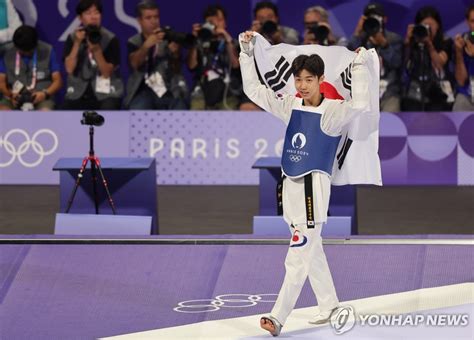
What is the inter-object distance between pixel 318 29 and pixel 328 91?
238 inches

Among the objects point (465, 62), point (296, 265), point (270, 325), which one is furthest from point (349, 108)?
point (465, 62)

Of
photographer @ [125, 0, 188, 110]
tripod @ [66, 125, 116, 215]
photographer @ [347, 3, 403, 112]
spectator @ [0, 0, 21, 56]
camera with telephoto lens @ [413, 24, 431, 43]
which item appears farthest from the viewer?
spectator @ [0, 0, 21, 56]

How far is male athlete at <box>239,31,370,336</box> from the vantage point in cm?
716

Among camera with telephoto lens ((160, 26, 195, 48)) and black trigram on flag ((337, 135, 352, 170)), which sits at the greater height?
camera with telephoto lens ((160, 26, 195, 48))

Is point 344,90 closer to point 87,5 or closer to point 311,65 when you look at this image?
point 311,65

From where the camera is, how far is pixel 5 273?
8500 mm

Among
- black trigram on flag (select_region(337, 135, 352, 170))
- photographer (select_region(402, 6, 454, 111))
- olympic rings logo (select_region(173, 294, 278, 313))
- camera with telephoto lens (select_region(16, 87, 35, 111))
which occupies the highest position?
photographer (select_region(402, 6, 454, 111))

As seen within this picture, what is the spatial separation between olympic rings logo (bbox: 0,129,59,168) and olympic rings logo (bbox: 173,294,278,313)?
6.15 metres

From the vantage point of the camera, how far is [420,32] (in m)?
13.7

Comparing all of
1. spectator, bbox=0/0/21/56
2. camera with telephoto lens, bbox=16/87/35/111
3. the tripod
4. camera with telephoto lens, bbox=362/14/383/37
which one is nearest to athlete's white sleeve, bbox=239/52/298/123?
the tripod

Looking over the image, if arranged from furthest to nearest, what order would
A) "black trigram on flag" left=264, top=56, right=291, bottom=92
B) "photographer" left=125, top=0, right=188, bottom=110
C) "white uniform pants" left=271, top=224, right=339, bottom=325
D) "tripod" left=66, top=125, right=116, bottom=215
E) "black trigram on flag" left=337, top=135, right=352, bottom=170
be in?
"photographer" left=125, top=0, right=188, bottom=110 < "tripod" left=66, top=125, right=116, bottom=215 < "black trigram on flag" left=264, top=56, right=291, bottom=92 < "black trigram on flag" left=337, top=135, right=352, bottom=170 < "white uniform pants" left=271, top=224, right=339, bottom=325

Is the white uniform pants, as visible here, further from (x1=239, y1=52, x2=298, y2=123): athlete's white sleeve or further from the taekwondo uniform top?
(x1=239, y1=52, x2=298, y2=123): athlete's white sleeve

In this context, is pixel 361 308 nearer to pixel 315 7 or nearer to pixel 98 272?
pixel 98 272

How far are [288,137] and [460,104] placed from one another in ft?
23.2
